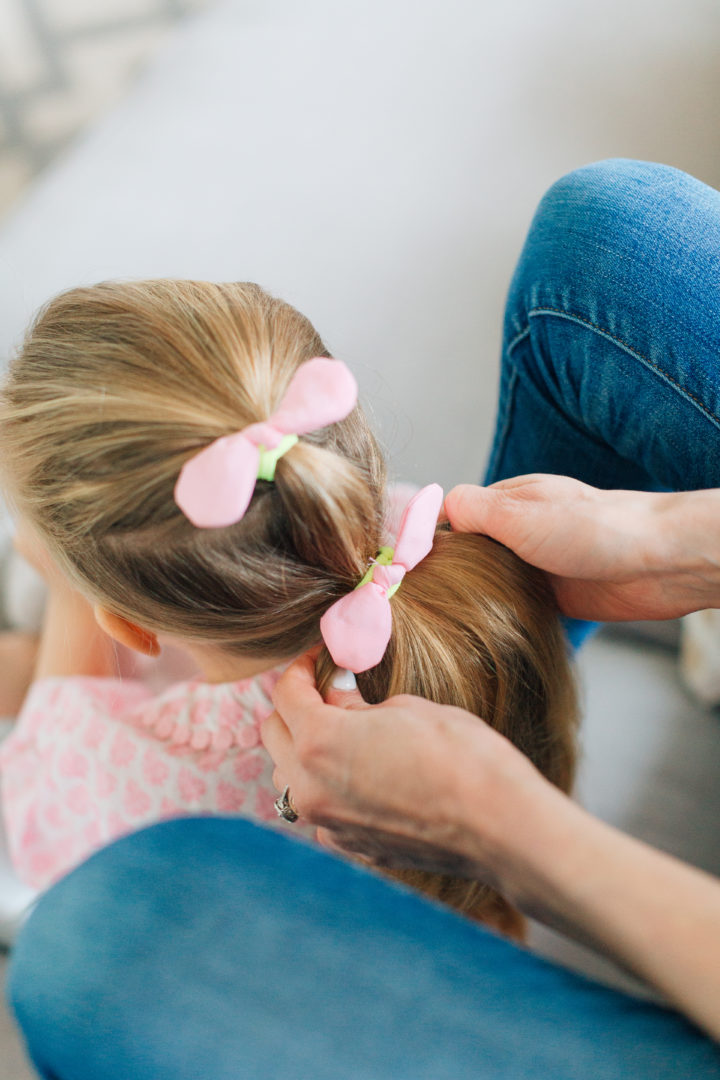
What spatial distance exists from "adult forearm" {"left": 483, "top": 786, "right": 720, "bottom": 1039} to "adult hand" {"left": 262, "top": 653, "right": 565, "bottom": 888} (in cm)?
1

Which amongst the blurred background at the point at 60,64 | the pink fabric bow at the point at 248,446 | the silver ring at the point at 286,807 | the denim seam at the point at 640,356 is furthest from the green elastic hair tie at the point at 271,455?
the blurred background at the point at 60,64

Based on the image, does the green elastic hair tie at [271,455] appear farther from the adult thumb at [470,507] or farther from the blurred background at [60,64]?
the blurred background at [60,64]

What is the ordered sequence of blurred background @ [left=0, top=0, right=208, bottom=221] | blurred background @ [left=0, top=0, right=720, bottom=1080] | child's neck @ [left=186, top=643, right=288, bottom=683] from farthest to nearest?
blurred background @ [left=0, top=0, right=208, bottom=221], blurred background @ [left=0, top=0, right=720, bottom=1080], child's neck @ [left=186, top=643, right=288, bottom=683]

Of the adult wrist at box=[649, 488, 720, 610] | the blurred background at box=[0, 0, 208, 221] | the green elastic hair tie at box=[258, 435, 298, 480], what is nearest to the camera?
the green elastic hair tie at box=[258, 435, 298, 480]

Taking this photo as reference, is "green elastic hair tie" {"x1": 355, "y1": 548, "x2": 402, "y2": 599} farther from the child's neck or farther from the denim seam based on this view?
the denim seam

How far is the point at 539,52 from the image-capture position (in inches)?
45.8

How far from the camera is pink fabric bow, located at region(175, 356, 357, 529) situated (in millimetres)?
438

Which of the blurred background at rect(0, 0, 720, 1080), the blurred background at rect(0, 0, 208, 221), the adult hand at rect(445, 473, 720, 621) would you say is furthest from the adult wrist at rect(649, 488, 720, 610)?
the blurred background at rect(0, 0, 208, 221)

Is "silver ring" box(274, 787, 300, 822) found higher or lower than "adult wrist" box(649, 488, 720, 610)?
lower

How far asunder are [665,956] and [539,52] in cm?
122

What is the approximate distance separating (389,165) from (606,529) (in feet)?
2.48

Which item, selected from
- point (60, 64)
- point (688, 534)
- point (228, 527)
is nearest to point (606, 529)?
point (688, 534)

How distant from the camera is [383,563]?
56 centimetres

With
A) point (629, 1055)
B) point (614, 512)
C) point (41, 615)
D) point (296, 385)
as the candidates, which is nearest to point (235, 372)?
point (296, 385)
